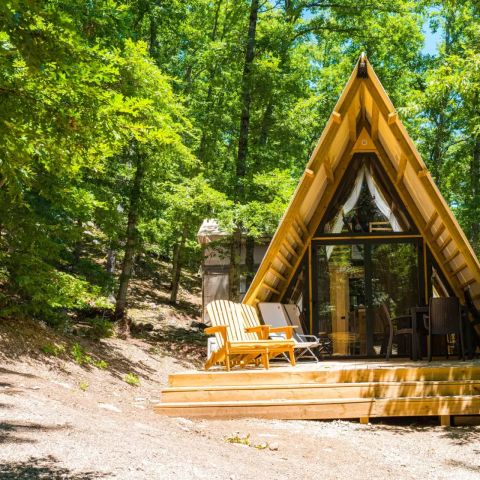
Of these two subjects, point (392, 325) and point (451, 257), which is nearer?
point (392, 325)

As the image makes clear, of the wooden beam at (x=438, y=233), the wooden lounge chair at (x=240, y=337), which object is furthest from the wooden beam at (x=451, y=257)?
the wooden lounge chair at (x=240, y=337)

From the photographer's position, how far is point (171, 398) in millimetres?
7242

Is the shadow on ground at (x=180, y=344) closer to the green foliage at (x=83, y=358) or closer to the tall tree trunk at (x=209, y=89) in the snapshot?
the green foliage at (x=83, y=358)

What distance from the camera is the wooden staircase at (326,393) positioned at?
23.2 ft

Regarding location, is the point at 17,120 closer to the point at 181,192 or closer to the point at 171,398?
the point at 171,398

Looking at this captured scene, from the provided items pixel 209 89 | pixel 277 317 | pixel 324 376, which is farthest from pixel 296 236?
pixel 209 89

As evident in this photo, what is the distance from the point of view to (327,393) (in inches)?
284

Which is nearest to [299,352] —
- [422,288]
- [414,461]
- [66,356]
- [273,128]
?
[422,288]

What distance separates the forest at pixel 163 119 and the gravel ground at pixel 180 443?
6.35ft

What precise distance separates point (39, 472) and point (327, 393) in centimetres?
442

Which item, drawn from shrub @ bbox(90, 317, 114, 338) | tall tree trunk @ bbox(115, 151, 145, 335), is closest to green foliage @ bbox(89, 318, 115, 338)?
shrub @ bbox(90, 317, 114, 338)

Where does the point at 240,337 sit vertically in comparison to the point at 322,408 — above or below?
above

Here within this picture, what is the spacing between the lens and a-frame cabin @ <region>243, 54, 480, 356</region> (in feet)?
32.9

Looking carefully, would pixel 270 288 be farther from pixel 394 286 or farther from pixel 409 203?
pixel 409 203
